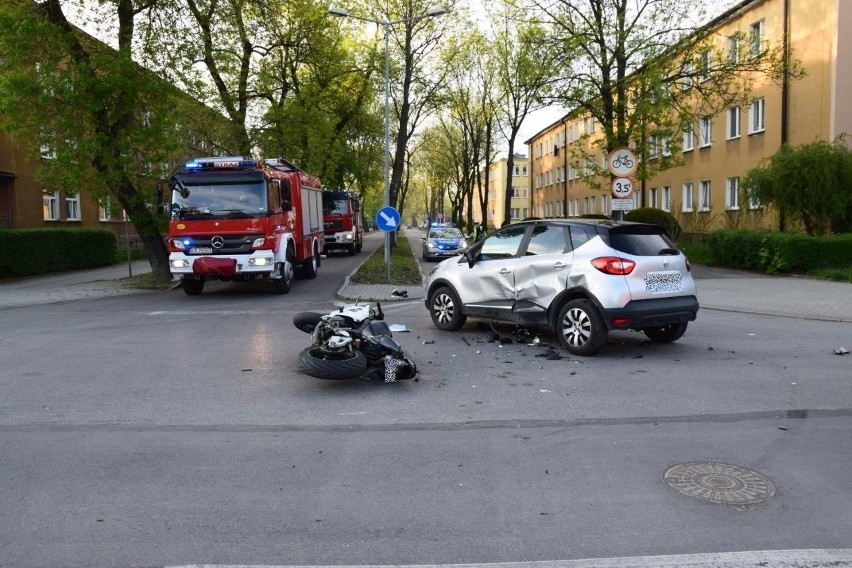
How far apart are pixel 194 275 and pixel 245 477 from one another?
11.6 meters

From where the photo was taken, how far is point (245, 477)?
15.5 ft

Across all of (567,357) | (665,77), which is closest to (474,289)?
(567,357)

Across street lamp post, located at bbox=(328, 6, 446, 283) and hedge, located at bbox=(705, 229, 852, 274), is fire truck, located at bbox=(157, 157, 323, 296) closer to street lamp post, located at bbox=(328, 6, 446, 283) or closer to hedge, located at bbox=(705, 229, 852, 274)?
street lamp post, located at bbox=(328, 6, 446, 283)

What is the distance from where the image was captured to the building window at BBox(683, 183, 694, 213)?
114ft

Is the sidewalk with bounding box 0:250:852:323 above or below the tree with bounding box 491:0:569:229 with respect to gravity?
below

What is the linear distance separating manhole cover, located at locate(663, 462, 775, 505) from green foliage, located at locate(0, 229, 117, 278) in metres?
21.6

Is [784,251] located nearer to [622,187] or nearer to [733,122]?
[622,187]

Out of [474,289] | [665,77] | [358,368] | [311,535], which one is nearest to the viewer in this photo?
[311,535]

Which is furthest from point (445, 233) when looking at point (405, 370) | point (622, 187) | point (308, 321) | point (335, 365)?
point (335, 365)

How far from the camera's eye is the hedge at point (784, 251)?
721 inches

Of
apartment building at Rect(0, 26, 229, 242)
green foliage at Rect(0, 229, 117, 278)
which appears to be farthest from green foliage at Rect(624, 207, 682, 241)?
green foliage at Rect(0, 229, 117, 278)

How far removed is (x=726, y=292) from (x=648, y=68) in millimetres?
10217

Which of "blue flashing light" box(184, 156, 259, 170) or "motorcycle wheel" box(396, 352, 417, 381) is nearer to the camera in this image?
"motorcycle wheel" box(396, 352, 417, 381)

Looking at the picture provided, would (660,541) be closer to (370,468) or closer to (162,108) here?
(370,468)
